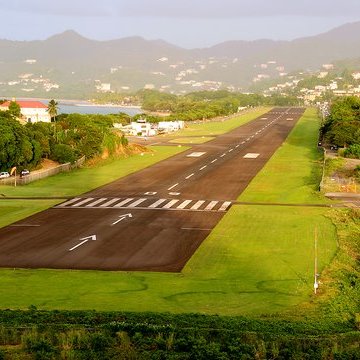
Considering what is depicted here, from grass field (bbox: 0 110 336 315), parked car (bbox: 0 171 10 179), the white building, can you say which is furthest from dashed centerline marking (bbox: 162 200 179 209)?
the white building

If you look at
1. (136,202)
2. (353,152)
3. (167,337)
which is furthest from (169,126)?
(167,337)

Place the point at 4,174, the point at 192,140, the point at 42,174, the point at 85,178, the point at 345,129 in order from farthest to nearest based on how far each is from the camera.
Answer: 1. the point at 192,140
2. the point at 345,129
3. the point at 85,178
4. the point at 42,174
5. the point at 4,174

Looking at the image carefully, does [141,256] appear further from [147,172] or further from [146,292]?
[147,172]

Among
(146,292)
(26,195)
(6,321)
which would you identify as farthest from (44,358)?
(26,195)

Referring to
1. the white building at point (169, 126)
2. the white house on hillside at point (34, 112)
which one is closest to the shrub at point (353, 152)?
the white building at point (169, 126)

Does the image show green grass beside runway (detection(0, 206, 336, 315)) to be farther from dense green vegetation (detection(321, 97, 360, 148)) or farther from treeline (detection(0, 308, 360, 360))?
dense green vegetation (detection(321, 97, 360, 148))

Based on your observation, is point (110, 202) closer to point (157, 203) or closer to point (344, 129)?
point (157, 203)
